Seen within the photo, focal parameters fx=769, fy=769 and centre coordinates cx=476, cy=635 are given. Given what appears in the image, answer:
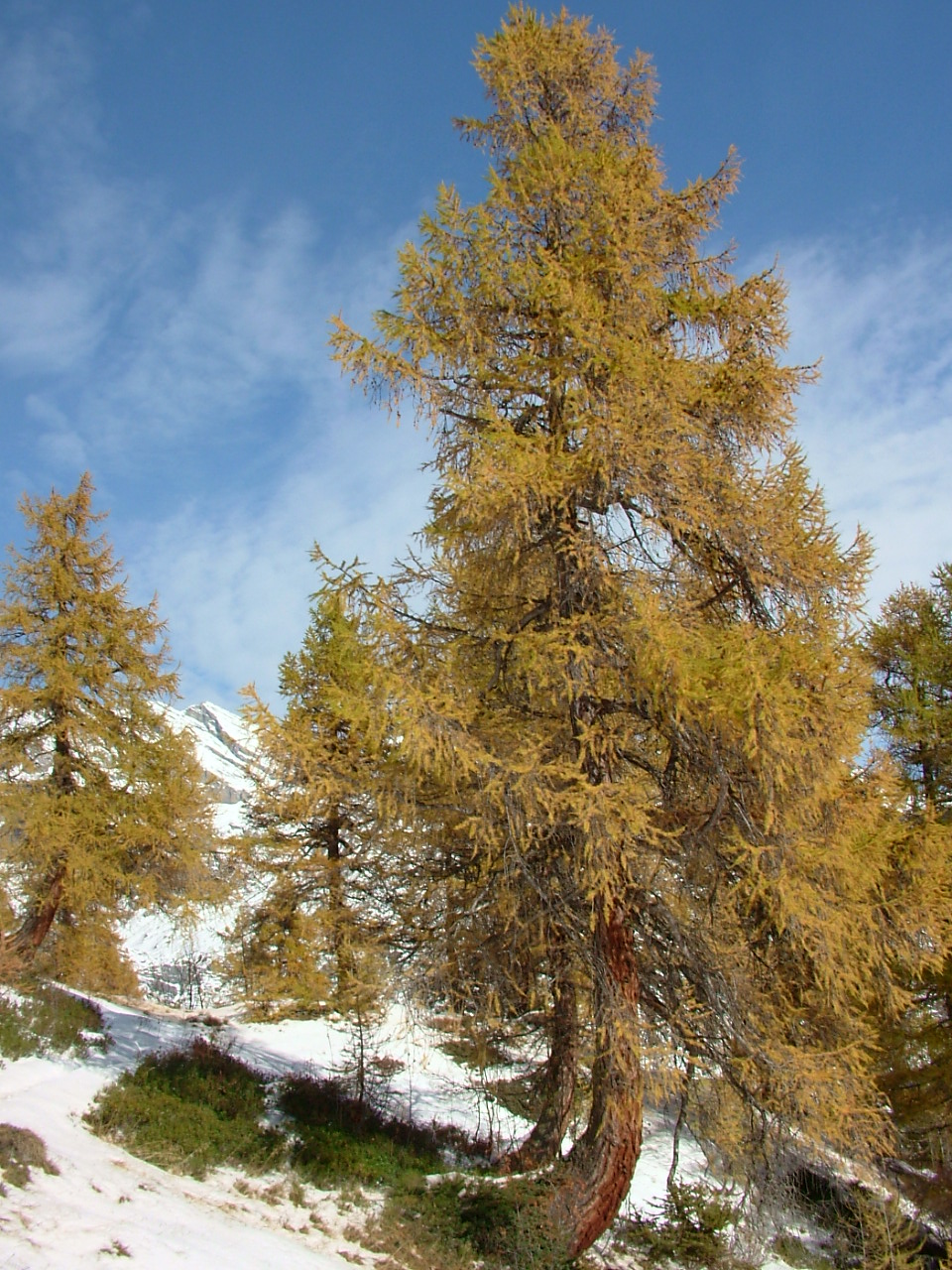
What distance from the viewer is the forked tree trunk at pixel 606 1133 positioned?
6137 mm

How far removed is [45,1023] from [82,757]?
16.9 feet

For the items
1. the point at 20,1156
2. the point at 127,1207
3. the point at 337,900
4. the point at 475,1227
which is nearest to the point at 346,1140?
the point at 475,1227

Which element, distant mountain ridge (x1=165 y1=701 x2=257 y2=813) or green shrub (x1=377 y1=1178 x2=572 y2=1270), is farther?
distant mountain ridge (x1=165 y1=701 x2=257 y2=813)

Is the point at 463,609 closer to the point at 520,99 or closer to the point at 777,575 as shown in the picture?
the point at 777,575

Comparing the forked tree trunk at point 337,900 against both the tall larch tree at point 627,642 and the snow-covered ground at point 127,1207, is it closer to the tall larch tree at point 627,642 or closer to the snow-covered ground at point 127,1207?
the snow-covered ground at point 127,1207

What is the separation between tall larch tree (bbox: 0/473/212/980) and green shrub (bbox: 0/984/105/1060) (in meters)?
1.37

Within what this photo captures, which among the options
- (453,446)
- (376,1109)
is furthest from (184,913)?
(453,446)

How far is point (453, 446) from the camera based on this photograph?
793cm

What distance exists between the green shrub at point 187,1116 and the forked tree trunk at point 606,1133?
12.5 feet

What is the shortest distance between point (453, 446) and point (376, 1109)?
9.76 metres

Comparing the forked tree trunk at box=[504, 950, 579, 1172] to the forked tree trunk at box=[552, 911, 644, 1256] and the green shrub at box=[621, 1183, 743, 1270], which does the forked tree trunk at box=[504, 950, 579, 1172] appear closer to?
the forked tree trunk at box=[552, 911, 644, 1256]

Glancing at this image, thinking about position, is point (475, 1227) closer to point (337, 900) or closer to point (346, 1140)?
point (346, 1140)

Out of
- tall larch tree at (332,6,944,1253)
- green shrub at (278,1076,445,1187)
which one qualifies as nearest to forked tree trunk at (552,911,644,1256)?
tall larch tree at (332,6,944,1253)

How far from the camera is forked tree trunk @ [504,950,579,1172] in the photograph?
7719 millimetres
